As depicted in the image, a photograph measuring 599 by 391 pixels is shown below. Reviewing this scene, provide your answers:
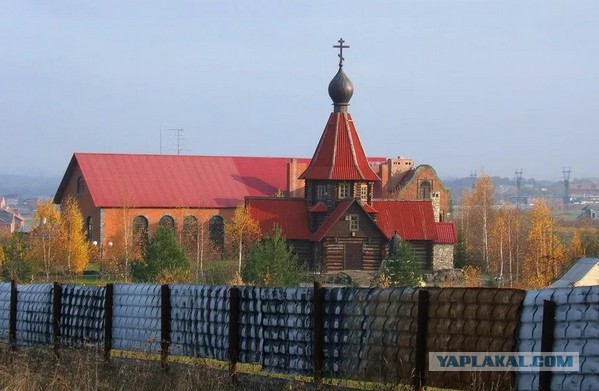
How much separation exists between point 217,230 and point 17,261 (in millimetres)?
21183

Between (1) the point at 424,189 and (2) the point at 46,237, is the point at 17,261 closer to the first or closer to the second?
(2) the point at 46,237

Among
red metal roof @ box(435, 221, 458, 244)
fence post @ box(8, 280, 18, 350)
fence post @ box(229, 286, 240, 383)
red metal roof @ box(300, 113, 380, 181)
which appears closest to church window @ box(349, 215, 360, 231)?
red metal roof @ box(300, 113, 380, 181)

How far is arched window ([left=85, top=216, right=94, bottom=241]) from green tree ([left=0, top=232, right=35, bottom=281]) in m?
16.0

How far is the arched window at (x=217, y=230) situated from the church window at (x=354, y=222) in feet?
28.9

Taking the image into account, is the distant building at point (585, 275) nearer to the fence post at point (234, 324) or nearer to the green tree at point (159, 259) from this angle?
the green tree at point (159, 259)

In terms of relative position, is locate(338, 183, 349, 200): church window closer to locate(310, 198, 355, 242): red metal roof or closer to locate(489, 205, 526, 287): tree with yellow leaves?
locate(310, 198, 355, 242): red metal roof

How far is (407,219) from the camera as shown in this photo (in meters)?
55.7

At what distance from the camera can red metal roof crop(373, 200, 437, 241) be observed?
54906 mm

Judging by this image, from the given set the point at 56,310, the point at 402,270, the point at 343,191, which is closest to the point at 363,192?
the point at 343,191

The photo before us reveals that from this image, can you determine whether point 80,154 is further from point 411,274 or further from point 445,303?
point 445,303

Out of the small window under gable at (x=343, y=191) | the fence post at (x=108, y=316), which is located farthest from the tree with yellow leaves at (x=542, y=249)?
the fence post at (x=108, y=316)

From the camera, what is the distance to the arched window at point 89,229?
6144cm

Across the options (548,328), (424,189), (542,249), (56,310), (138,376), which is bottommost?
(138,376)

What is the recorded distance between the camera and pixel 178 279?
3784cm
